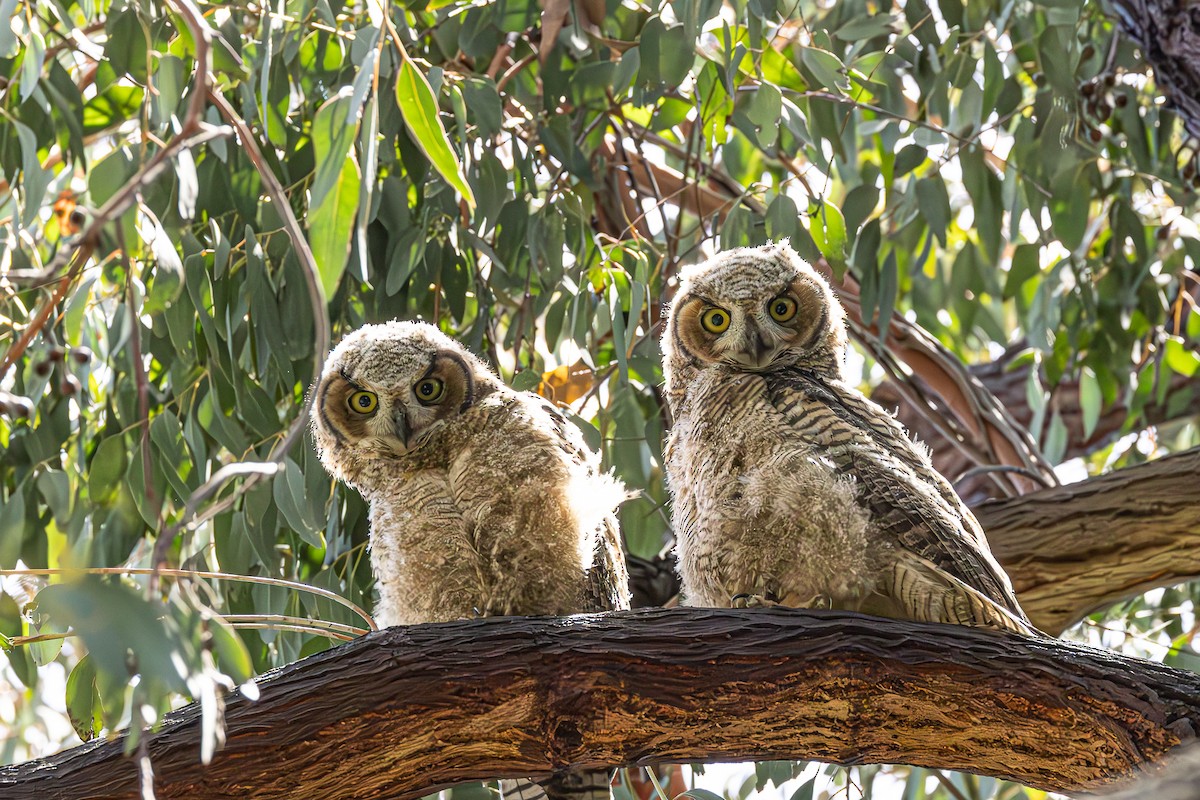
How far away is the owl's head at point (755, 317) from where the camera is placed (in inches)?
95.0

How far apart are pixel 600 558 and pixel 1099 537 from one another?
1315mm

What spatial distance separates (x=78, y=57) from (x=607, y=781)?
8.92 ft

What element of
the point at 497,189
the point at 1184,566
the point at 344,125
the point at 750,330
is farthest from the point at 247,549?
the point at 1184,566

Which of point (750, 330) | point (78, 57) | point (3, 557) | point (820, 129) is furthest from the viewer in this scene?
point (78, 57)

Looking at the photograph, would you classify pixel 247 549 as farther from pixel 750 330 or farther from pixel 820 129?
pixel 820 129

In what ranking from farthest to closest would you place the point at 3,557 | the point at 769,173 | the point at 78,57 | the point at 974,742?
the point at 769,173 < the point at 78,57 < the point at 3,557 < the point at 974,742

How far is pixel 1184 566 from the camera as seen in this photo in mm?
2973

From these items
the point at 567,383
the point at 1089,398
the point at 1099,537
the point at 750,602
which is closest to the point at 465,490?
the point at 750,602

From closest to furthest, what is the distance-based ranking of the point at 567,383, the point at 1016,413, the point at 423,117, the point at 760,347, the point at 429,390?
the point at 423,117, the point at 429,390, the point at 760,347, the point at 567,383, the point at 1016,413

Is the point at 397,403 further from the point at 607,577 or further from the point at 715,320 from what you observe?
the point at 715,320

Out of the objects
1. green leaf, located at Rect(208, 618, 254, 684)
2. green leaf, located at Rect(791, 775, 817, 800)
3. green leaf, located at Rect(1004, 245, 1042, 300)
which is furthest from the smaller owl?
green leaf, located at Rect(1004, 245, 1042, 300)

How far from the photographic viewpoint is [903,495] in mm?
2129

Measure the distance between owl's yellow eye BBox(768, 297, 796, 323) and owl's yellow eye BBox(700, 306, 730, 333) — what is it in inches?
3.6

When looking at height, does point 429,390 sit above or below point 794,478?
above
